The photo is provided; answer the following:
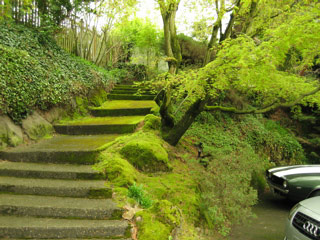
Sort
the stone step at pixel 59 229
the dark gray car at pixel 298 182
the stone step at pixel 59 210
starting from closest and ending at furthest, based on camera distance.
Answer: the stone step at pixel 59 229 → the stone step at pixel 59 210 → the dark gray car at pixel 298 182

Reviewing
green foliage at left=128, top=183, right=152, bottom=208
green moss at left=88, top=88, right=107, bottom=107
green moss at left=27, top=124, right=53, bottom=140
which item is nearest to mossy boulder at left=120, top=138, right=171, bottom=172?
green foliage at left=128, top=183, right=152, bottom=208

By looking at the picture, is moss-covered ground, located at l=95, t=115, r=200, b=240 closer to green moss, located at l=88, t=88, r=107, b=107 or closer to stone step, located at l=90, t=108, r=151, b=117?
stone step, located at l=90, t=108, r=151, b=117

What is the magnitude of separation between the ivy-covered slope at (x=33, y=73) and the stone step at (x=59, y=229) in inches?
106

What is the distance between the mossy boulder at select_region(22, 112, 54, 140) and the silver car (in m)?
5.34

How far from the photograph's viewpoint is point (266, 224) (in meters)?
4.63

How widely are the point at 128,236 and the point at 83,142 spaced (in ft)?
8.74

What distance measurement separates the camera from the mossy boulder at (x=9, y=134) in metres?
4.50

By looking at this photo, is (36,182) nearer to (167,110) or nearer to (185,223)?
(185,223)

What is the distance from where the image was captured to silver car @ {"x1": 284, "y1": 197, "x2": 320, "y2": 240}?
266 cm

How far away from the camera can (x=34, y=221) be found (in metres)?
3.01

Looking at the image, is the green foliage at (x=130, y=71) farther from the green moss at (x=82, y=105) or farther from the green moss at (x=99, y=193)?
the green moss at (x=99, y=193)

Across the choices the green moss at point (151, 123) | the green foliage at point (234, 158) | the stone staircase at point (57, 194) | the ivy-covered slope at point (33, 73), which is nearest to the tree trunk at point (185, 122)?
the green moss at point (151, 123)

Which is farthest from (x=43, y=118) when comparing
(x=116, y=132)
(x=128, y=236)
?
(x=128, y=236)

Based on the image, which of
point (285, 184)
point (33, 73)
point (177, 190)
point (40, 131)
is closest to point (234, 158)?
point (177, 190)
